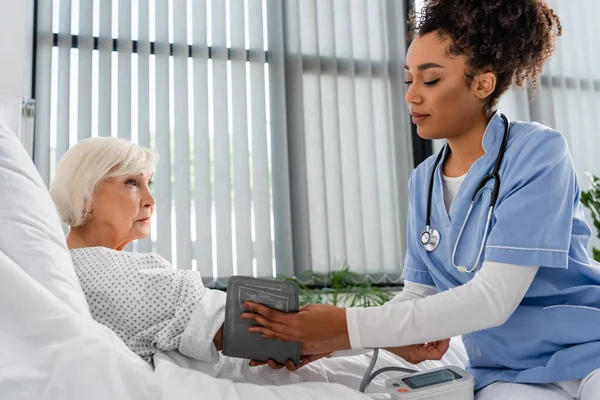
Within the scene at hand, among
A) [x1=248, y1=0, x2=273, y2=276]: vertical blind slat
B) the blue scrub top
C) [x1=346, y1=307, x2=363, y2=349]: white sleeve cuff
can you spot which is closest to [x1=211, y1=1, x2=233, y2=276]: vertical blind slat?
[x1=248, y1=0, x2=273, y2=276]: vertical blind slat

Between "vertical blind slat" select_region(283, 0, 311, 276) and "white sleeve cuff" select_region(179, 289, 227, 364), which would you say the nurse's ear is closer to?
"white sleeve cuff" select_region(179, 289, 227, 364)

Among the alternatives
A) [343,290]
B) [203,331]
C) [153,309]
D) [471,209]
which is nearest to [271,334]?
[203,331]

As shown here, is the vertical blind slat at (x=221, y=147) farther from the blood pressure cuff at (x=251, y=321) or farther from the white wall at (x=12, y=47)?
the blood pressure cuff at (x=251, y=321)

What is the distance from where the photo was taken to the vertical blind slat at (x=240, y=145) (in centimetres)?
341

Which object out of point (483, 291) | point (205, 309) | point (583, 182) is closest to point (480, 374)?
point (483, 291)

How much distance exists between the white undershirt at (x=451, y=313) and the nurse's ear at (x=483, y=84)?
399mm

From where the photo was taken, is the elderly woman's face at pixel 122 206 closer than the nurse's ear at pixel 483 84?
No

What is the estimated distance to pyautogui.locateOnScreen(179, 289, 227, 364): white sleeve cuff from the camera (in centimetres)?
131

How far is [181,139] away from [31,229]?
230cm

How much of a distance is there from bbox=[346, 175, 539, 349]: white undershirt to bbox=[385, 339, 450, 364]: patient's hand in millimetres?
229

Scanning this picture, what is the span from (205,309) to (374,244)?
8.01 ft

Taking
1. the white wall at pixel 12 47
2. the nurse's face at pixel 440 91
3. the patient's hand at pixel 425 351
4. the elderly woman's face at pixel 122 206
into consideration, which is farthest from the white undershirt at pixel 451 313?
the white wall at pixel 12 47

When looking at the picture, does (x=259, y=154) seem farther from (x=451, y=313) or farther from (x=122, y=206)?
(x=451, y=313)

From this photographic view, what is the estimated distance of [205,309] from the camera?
4.39 ft
